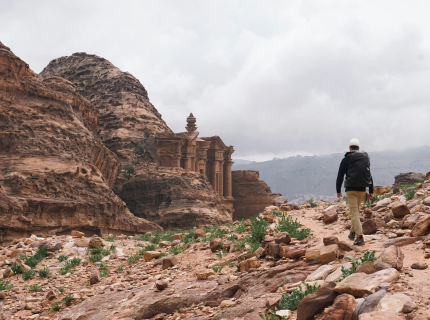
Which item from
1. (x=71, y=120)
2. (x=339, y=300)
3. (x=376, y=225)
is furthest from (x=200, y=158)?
(x=339, y=300)

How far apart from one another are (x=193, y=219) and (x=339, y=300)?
33.2 m

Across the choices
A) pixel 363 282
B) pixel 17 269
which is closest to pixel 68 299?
pixel 17 269

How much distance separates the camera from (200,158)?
5559 centimetres

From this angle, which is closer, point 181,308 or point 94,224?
point 181,308

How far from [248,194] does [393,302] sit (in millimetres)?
55596

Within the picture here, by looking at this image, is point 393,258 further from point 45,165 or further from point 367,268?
point 45,165

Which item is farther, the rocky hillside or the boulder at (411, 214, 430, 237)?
the boulder at (411, 214, 430, 237)

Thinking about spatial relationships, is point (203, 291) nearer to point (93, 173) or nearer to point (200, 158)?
point (93, 173)

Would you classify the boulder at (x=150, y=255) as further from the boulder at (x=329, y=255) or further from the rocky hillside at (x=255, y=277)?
the boulder at (x=329, y=255)

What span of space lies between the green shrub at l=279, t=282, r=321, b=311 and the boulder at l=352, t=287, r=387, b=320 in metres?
0.89

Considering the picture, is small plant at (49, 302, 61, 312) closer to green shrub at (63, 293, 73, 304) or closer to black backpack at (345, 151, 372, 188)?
green shrub at (63, 293, 73, 304)

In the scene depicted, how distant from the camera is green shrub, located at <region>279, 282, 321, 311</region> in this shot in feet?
16.4

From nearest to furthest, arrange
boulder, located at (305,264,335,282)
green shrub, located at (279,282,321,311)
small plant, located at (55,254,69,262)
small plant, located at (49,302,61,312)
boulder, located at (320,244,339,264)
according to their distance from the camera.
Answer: green shrub, located at (279,282,321,311)
boulder, located at (305,264,335,282)
boulder, located at (320,244,339,264)
small plant, located at (49,302,61,312)
small plant, located at (55,254,69,262)

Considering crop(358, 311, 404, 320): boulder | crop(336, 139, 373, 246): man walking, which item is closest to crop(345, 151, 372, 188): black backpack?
crop(336, 139, 373, 246): man walking
